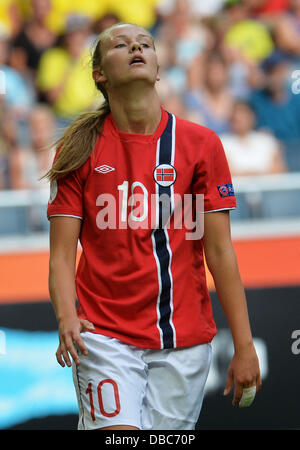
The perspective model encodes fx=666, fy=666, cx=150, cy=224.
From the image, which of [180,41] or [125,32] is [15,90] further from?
[125,32]

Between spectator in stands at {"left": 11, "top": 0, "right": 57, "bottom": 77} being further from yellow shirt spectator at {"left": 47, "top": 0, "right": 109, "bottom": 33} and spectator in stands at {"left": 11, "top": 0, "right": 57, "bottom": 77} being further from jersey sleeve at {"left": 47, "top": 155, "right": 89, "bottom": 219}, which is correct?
jersey sleeve at {"left": 47, "top": 155, "right": 89, "bottom": 219}

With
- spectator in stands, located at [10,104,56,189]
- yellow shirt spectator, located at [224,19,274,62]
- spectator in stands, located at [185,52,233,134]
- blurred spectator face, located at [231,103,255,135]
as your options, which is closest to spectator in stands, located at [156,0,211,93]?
spectator in stands, located at [185,52,233,134]

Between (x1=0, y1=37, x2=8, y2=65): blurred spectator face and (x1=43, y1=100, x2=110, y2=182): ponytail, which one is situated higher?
(x1=0, y1=37, x2=8, y2=65): blurred spectator face

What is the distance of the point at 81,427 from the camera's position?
2.27 m

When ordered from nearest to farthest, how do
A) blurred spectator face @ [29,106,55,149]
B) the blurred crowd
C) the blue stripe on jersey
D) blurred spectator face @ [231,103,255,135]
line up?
the blue stripe on jersey → blurred spectator face @ [29,106,55,149] → the blurred crowd → blurred spectator face @ [231,103,255,135]

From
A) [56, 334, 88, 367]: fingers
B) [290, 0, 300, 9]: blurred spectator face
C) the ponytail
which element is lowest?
[56, 334, 88, 367]: fingers

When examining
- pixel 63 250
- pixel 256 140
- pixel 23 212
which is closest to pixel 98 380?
pixel 63 250

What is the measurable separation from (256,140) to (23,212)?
2.02 meters

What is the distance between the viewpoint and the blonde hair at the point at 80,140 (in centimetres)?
228

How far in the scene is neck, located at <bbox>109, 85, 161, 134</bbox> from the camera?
2.31 m

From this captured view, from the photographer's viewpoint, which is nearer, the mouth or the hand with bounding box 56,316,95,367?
the hand with bounding box 56,316,95,367

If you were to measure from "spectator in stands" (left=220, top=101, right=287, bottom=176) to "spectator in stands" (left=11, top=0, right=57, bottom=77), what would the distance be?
173 centimetres

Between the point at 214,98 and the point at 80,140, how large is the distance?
11.7 feet
